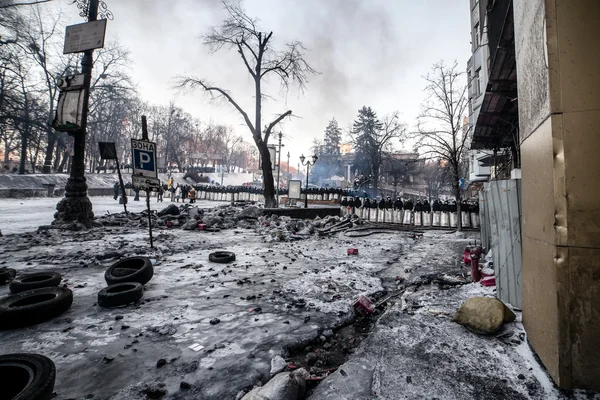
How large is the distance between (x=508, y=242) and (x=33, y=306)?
6347 mm

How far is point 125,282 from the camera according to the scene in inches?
168

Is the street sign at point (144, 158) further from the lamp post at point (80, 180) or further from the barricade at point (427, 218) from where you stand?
the barricade at point (427, 218)

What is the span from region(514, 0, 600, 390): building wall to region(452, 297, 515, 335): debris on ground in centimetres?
60

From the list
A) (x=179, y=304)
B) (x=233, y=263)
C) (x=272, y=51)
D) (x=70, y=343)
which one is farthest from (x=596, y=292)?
(x=272, y=51)

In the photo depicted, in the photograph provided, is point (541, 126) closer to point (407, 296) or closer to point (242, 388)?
point (407, 296)

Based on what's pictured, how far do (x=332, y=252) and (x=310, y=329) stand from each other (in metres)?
5.07

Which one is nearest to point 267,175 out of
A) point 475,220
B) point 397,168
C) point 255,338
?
point 475,220

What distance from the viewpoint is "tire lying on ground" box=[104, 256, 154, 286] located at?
435 cm

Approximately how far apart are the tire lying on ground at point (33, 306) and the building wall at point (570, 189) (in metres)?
5.42

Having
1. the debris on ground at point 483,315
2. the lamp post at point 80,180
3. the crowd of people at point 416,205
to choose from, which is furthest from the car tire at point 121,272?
the crowd of people at point 416,205

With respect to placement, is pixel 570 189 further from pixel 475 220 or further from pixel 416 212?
pixel 416 212

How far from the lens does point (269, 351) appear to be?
2.64 metres

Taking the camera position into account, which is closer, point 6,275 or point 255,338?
point 255,338

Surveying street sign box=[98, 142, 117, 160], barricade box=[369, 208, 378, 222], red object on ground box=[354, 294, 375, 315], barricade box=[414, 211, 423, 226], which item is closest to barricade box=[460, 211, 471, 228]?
barricade box=[414, 211, 423, 226]
